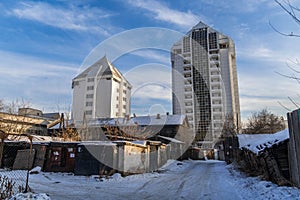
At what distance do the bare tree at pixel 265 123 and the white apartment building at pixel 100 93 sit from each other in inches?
1139

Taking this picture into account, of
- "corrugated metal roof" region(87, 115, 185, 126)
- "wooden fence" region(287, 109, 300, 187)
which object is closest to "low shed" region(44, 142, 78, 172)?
"wooden fence" region(287, 109, 300, 187)

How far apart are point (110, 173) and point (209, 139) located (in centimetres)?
5154

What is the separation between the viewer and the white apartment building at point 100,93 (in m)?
57.1

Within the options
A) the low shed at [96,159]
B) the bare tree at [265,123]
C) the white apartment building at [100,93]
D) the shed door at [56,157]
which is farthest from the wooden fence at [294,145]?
the white apartment building at [100,93]

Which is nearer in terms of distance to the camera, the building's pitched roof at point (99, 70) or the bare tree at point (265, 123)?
the bare tree at point (265, 123)

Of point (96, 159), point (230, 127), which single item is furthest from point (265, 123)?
point (96, 159)

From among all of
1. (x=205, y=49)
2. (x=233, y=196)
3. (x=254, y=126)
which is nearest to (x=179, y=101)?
(x=205, y=49)

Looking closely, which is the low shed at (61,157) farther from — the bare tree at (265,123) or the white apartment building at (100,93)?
the white apartment building at (100,93)

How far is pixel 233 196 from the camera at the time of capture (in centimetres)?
780

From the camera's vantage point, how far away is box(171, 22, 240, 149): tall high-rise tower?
63.7 metres

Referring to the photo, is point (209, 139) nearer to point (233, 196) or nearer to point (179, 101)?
point (179, 101)

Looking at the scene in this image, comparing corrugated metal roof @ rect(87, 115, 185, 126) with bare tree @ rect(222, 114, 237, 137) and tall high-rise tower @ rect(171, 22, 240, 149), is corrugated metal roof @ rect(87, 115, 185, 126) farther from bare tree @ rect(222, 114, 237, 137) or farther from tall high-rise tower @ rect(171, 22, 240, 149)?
tall high-rise tower @ rect(171, 22, 240, 149)

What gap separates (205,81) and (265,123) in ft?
113

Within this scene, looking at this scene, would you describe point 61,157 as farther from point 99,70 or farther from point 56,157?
point 99,70
